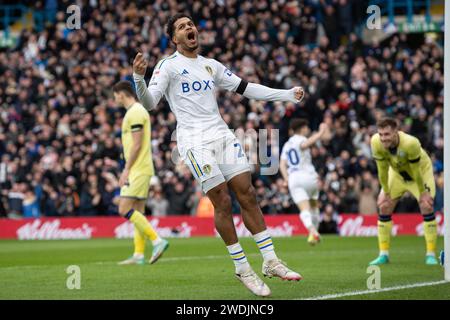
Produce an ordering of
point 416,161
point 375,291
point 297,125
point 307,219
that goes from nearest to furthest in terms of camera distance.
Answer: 1. point 375,291
2. point 416,161
3. point 307,219
4. point 297,125

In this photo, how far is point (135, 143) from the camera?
1389 cm

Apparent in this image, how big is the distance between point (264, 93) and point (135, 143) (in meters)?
4.36

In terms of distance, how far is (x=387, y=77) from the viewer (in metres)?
26.8

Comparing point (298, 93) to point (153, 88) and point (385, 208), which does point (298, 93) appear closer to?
point (153, 88)

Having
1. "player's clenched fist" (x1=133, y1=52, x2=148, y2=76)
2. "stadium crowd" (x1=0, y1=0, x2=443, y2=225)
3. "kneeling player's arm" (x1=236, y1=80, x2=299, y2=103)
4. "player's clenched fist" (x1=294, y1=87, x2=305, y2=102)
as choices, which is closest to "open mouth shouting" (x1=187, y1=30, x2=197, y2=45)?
"kneeling player's arm" (x1=236, y1=80, x2=299, y2=103)

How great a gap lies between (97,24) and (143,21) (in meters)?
1.60

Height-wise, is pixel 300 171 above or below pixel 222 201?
below

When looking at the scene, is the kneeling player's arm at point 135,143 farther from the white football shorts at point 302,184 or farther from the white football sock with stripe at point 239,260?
the white football shorts at point 302,184

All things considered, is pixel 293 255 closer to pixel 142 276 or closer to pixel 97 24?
pixel 142 276

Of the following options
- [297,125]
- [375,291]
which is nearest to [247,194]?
[375,291]

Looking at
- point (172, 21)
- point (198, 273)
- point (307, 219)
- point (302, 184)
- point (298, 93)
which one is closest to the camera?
point (298, 93)

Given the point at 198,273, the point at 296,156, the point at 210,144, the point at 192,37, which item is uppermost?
the point at 192,37

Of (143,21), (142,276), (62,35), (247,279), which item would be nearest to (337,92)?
(143,21)

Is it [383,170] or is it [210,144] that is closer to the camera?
[210,144]
